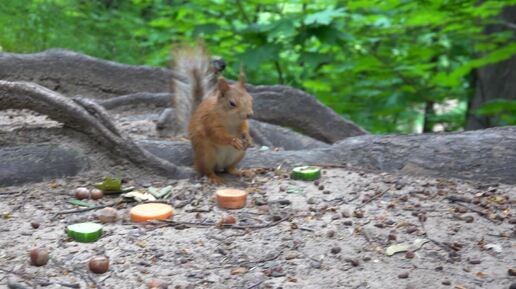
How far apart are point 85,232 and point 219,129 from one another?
119 centimetres

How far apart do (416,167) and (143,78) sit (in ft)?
9.56

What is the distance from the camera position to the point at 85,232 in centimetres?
240

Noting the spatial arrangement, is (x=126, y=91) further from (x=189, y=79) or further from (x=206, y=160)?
(x=206, y=160)

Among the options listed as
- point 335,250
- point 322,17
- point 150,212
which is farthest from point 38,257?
point 322,17

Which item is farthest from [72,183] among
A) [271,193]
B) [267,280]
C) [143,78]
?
[143,78]

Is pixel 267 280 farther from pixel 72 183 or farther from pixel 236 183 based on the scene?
pixel 72 183

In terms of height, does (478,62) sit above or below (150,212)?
above

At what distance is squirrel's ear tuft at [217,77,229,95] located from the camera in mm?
3338

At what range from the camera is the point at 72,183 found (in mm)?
3154

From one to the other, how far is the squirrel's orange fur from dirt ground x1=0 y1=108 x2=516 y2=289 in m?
0.15

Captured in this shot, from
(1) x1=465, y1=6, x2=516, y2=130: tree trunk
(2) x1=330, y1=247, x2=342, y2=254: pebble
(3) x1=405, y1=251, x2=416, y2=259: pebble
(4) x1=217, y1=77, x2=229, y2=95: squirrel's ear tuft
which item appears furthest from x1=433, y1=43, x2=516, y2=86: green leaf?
(2) x1=330, y1=247, x2=342, y2=254: pebble

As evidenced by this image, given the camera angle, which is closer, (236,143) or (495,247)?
(495,247)

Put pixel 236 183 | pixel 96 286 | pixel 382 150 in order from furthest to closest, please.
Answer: pixel 382 150 < pixel 236 183 < pixel 96 286

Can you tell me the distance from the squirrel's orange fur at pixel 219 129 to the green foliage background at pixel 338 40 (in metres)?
2.04
